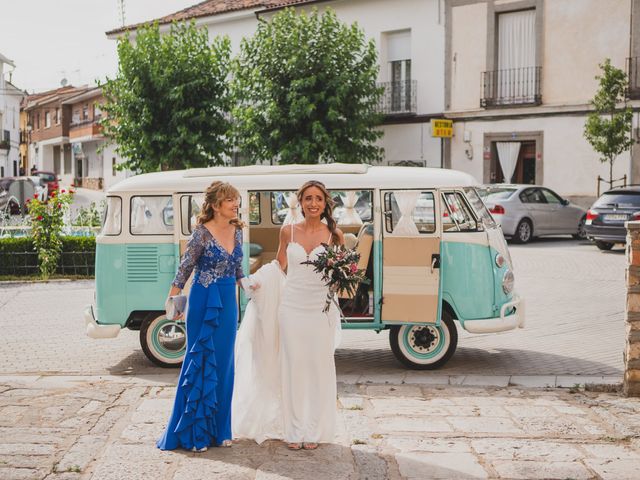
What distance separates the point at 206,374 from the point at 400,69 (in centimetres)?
2549

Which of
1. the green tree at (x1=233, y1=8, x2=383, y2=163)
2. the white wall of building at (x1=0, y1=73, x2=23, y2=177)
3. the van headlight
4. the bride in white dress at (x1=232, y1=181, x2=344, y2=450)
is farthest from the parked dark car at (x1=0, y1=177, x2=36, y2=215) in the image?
the white wall of building at (x1=0, y1=73, x2=23, y2=177)

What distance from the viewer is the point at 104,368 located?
9352mm

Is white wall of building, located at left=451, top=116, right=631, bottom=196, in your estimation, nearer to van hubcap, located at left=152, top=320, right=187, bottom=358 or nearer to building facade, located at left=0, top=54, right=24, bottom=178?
van hubcap, located at left=152, top=320, right=187, bottom=358

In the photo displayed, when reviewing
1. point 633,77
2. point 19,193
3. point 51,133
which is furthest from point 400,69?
point 51,133

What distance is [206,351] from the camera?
614cm

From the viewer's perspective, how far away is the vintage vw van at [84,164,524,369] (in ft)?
28.8

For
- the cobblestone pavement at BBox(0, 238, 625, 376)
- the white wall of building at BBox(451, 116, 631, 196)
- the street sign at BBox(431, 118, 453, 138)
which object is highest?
the street sign at BBox(431, 118, 453, 138)

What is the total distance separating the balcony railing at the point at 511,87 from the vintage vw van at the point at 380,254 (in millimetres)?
19316

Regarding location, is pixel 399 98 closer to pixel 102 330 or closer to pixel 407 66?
pixel 407 66

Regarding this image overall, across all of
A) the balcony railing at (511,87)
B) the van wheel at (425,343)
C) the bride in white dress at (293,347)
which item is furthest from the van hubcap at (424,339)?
the balcony railing at (511,87)

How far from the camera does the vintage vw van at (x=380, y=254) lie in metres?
8.78

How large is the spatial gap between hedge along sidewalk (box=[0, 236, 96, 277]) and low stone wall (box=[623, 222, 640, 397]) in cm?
1175

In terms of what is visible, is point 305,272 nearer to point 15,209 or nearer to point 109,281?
point 109,281

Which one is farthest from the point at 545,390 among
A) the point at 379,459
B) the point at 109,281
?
the point at 109,281
